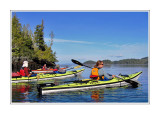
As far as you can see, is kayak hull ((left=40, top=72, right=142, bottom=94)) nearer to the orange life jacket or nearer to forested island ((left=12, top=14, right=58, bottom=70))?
the orange life jacket

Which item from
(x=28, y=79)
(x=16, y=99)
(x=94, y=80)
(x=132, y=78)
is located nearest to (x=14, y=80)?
(x=28, y=79)

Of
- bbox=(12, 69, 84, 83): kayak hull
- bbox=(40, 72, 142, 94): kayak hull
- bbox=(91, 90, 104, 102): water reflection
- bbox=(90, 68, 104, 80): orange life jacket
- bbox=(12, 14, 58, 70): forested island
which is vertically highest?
bbox=(12, 14, 58, 70): forested island

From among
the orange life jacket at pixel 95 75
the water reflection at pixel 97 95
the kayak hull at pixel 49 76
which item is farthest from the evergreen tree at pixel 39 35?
the water reflection at pixel 97 95

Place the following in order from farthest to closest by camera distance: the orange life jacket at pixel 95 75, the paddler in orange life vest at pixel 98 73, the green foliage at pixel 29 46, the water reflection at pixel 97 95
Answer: the green foliage at pixel 29 46 → the orange life jacket at pixel 95 75 → the paddler in orange life vest at pixel 98 73 → the water reflection at pixel 97 95

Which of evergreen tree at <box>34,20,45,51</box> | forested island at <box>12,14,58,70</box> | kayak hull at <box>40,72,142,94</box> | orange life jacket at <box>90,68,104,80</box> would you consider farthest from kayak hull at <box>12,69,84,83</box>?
orange life jacket at <box>90,68,104,80</box>

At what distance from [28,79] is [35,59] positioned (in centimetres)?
666

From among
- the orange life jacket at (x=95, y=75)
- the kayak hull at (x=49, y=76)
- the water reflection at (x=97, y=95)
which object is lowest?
the water reflection at (x=97, y=95)

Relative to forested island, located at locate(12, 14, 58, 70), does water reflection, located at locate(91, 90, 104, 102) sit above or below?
below

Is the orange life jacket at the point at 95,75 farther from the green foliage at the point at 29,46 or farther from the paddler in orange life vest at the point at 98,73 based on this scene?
the green foliage at the point at 29,46

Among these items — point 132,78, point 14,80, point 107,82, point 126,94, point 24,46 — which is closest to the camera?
point 126,94

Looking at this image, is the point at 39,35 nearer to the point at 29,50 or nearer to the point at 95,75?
the point at 29,50

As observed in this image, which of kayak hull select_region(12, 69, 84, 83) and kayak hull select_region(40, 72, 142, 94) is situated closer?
kayak hull select_region(40, 72, 142, 94)

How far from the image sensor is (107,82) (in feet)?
29.6
